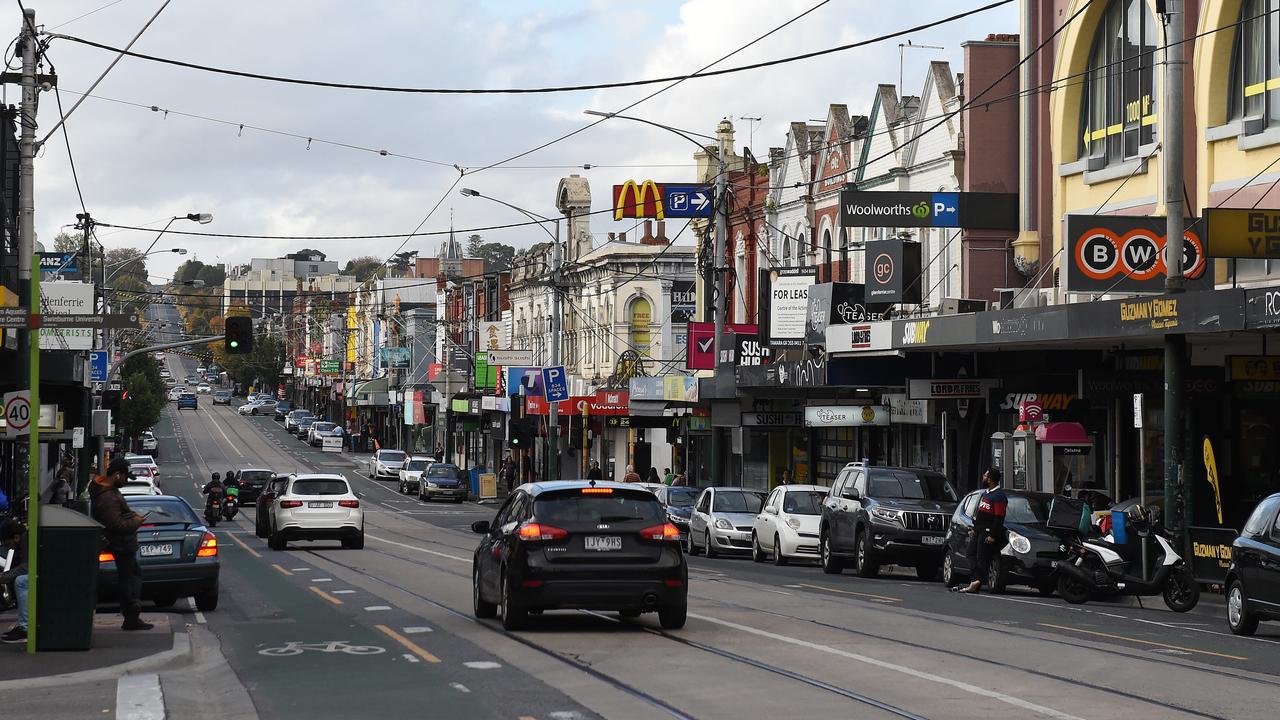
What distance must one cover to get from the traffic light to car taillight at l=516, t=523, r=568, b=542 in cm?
2291

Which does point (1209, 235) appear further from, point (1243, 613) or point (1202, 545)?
point (1243, 613)

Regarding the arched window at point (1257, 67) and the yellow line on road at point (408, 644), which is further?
the arched window at point (1257, 67)

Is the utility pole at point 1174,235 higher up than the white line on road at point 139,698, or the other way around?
the utility pole at point 1174,235

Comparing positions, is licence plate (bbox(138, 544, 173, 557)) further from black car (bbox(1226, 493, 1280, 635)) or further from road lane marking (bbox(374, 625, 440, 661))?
black car (bbox(1226, 493, 1280, 635))

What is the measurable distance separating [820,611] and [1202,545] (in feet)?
19.0

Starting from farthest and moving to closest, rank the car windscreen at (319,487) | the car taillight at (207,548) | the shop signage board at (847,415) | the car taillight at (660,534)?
the shop signage board at (847,415)
the car windscreen at (319,487)
the car taillight at (207,548)
the car taillight at (660,534)

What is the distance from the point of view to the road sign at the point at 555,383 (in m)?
56.7

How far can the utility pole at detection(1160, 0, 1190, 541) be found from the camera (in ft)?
75.1

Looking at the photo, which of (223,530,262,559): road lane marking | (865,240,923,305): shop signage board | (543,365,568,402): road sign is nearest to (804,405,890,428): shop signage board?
(865,240,923,305): shop signage board

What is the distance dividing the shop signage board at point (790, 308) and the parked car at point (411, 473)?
112ft

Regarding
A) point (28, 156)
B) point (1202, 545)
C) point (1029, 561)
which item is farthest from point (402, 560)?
point (1202, 545)

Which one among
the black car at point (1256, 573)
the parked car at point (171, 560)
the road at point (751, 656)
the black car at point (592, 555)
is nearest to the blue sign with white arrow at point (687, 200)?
the road at point (751, 656)

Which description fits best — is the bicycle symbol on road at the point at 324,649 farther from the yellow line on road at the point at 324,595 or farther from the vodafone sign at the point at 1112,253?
the vodafone sign at the point at 1112,253


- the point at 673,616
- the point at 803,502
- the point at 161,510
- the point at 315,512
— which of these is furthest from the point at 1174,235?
the point at 315,512
